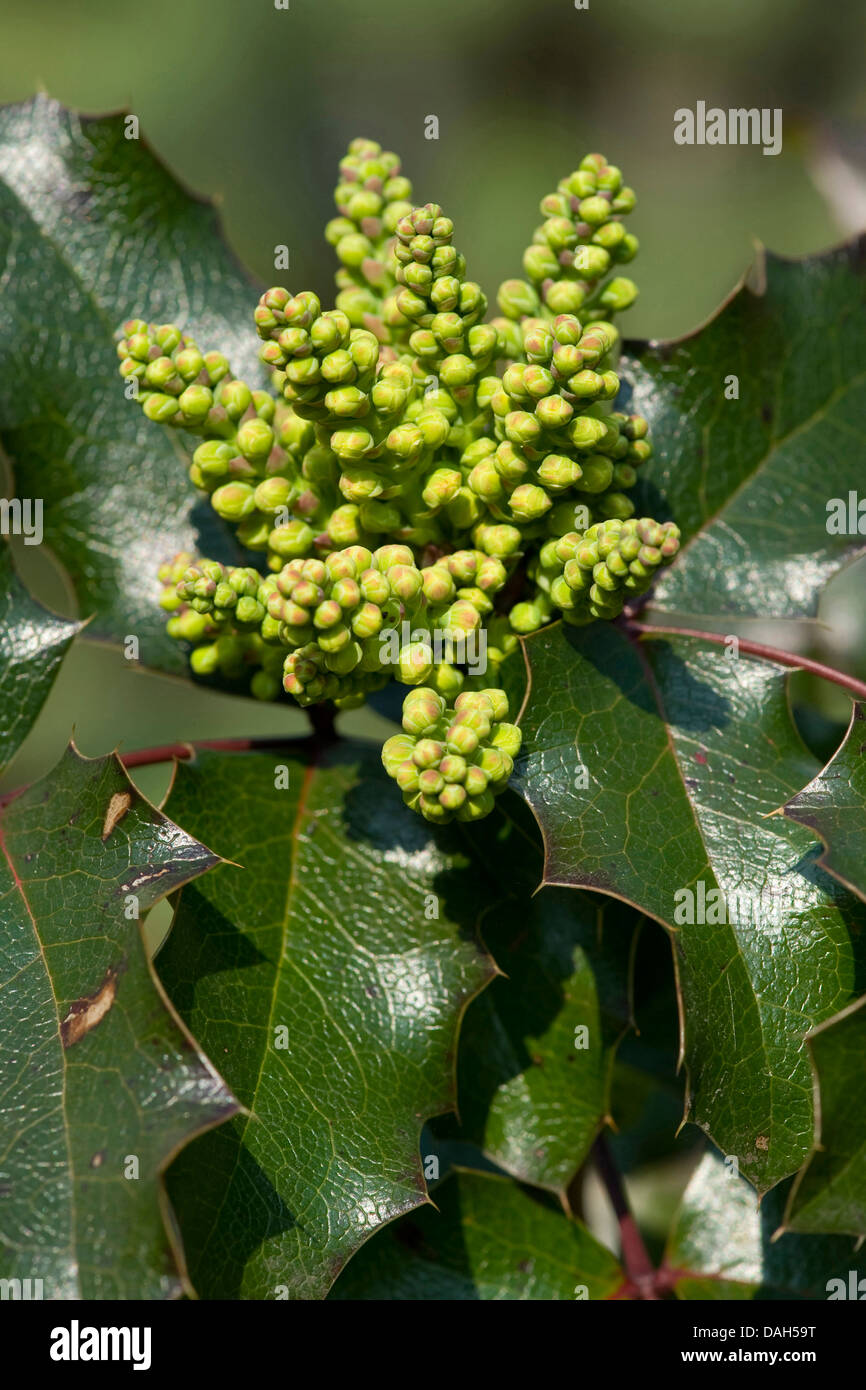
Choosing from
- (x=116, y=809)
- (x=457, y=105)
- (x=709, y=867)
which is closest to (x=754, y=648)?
(x=709, y=867)

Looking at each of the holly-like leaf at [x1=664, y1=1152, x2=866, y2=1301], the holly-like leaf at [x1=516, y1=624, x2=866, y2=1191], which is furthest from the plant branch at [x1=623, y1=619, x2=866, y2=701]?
the holly-like leaf at [x1=664, y1=1152, x2=866, y2=1301]

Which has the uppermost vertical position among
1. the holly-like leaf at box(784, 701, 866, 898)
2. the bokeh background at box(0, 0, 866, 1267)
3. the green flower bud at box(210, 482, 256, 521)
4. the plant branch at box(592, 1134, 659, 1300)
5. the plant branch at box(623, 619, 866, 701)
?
the bokeh background at box(0, 0, 866, 1267)

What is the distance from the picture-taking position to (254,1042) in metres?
1.30

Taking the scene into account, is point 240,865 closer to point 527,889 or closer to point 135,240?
point 527,889

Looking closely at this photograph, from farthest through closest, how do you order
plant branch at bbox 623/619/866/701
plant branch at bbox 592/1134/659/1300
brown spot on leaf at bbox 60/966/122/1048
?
plant branch at bbox 592/1134/659/1300 → plant branch at bbox 623/619/866/701 → brown spot on leaf at bbox 60/966/122/1048

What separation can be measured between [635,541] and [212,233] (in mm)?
926

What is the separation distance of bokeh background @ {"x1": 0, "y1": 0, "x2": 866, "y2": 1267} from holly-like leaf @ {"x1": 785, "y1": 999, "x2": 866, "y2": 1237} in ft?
11.1

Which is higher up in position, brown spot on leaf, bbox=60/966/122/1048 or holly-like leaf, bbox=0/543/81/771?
holly-like leaf, bbox=0/543/81/771

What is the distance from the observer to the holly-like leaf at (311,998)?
125cm

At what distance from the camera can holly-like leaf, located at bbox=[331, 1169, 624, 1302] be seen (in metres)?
1.58

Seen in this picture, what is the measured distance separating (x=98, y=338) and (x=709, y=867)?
1090mm

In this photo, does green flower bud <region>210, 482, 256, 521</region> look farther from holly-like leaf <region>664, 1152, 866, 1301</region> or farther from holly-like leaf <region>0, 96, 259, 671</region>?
holly-like leaf <region>664, 1152, 866, 1301</region>

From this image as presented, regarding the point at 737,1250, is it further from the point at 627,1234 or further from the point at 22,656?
the point at 22,656
